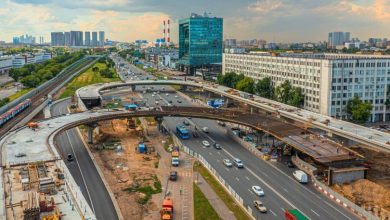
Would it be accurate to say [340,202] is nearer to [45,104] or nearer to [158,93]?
[45,104]

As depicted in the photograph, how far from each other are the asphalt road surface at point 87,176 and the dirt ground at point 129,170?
51.9 inches

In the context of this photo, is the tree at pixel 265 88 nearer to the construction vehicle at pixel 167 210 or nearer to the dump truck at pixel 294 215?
the dump truck at pixel 294 215

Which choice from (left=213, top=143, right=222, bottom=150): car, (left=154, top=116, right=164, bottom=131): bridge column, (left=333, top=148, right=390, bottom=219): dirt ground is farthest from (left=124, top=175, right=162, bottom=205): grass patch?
(left=154, top=116, right=164, bottom=131): bridge column

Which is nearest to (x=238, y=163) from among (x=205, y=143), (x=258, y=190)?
(x=258, y=190)

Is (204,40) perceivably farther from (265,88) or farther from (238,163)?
(238,163)

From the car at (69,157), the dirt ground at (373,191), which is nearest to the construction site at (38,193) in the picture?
the car at (69,157)

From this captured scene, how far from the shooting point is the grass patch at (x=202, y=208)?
42625 millimetres

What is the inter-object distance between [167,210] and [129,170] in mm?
16975

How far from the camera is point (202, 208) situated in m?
44.6

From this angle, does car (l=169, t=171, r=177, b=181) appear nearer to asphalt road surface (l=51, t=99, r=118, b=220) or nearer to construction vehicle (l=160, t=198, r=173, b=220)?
asphalt road surface (l=51, t=99, r=118, b=220)

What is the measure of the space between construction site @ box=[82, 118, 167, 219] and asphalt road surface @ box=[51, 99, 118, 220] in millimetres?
1272

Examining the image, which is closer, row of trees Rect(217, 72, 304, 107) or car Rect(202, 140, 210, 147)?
car Rect(202, 140, 210, 147)

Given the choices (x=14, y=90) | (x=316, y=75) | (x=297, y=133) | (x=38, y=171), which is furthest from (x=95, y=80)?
(x=38, y=171)

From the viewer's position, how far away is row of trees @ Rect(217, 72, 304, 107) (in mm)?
98625
